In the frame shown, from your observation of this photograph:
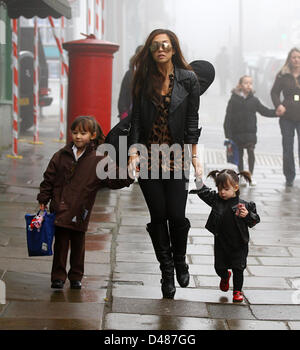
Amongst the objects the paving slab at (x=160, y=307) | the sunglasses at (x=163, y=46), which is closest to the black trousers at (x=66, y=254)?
the paving slab at (x=160, y=307)

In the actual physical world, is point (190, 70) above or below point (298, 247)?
above

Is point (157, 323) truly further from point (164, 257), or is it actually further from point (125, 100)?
point (125, 100)

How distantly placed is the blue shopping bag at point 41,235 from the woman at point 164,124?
637 millimetres

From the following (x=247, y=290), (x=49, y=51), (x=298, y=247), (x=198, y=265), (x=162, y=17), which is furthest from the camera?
(x=162, y=17)

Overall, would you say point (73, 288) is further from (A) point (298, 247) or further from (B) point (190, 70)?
(A) point (298, 247)

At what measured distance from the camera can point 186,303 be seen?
16.8 ft

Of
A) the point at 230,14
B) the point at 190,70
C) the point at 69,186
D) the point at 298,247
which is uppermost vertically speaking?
the point at 230,14

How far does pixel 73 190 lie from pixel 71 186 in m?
0.03

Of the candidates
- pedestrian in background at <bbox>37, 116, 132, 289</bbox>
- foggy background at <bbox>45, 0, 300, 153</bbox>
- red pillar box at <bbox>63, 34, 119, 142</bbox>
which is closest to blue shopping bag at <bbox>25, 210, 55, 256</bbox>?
pedestrian in background at <bbox>37, 116, 132, 289</bbox>

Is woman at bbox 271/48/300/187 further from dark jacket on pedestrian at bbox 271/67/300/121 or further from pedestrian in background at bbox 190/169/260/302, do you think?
pedestrian in background at bbox 190/169/260/302

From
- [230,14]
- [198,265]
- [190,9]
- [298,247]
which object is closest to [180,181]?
[198,265]

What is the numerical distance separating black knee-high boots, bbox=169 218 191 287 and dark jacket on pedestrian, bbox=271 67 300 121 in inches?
217

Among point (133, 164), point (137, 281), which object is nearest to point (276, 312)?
point (137, 281)

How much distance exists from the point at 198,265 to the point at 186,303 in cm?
110
